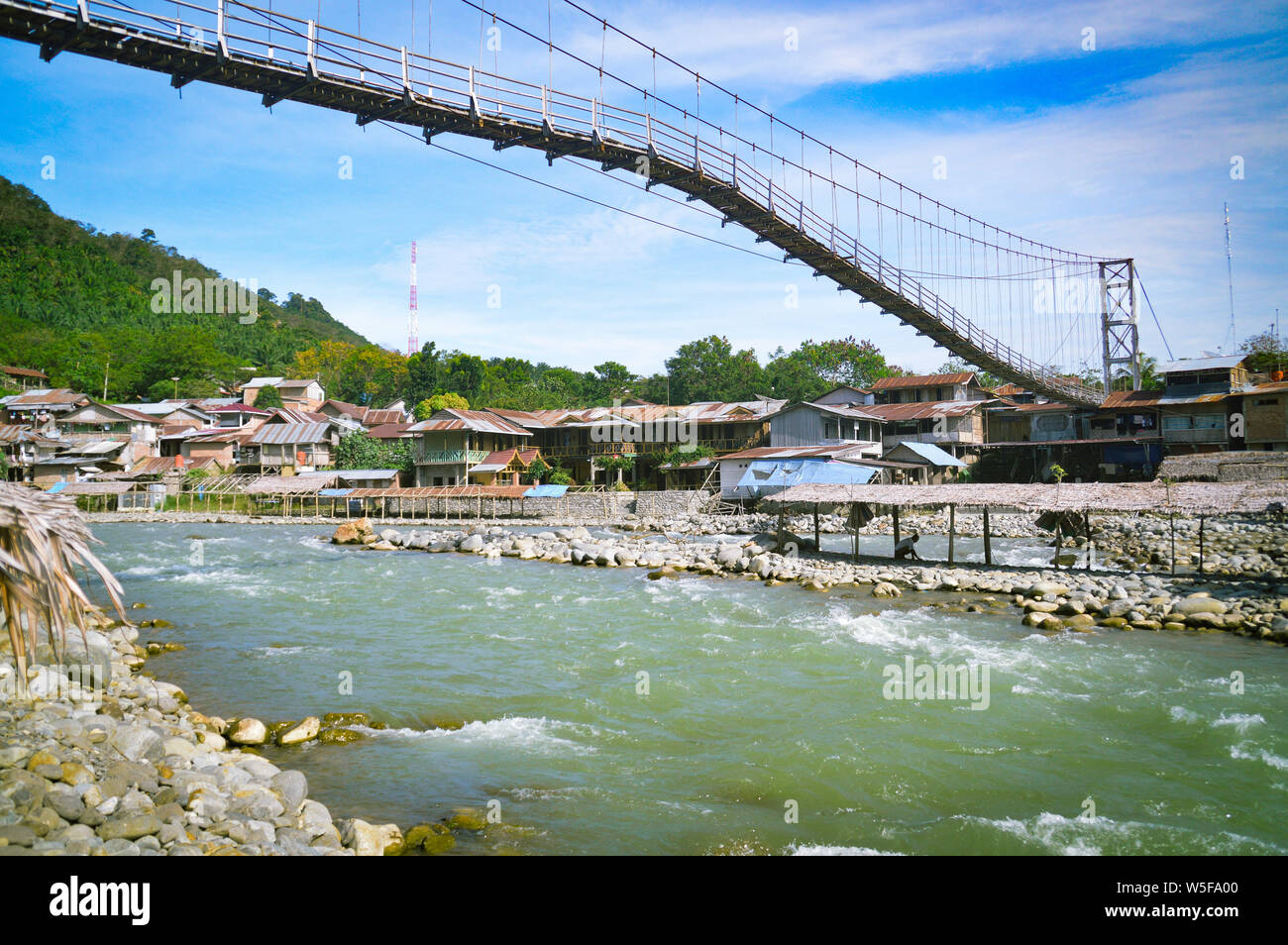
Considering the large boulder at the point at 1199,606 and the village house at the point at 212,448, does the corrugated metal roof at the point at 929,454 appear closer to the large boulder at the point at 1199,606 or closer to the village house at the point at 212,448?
the large boulder at the point at 1199,606

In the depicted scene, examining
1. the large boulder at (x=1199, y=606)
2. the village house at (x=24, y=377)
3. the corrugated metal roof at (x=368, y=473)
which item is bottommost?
the large boulder at (x=1199, y=606)

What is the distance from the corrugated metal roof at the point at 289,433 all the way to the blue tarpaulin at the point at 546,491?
51.2ft

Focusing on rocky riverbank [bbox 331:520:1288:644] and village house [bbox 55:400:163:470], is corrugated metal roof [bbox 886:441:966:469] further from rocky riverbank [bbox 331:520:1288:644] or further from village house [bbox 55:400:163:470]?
village house [bbox 55:400:163:470]

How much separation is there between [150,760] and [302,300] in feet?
389

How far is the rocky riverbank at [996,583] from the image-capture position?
44.1 feet

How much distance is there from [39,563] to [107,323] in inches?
3075

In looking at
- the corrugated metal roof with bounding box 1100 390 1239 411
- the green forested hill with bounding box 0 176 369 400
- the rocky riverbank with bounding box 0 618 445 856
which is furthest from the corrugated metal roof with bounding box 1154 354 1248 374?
the green forested hill with bounding box 0 176 369 400

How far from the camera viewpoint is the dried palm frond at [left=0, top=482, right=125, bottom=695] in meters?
4.48

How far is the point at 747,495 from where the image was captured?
33.6m

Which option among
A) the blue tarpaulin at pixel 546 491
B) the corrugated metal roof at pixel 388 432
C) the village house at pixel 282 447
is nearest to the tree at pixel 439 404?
Result: the corrugated metal roof at pixel 388 432

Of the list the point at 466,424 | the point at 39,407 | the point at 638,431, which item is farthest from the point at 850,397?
the point at 39,407

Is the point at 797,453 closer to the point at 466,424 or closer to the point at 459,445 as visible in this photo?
the point at 466,424
